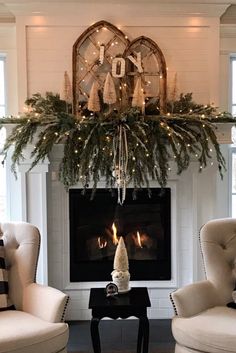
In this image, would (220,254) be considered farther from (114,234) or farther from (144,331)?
(114,234)

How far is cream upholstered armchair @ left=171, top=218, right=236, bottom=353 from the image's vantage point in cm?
254

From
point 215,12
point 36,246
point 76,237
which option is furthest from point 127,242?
point 215,12

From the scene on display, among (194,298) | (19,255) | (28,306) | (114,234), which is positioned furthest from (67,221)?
(194,298)

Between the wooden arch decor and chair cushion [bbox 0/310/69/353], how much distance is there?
5.81 feet

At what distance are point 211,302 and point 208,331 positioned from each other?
0.40 m

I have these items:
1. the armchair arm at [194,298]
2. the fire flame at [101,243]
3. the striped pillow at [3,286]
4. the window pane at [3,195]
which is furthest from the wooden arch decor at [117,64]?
the armchair arm at [194,298]

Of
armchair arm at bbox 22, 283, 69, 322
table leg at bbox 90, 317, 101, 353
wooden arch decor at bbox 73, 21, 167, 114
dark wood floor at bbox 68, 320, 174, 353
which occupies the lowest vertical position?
dark wood floor at bbox 68, 320, 174, 353

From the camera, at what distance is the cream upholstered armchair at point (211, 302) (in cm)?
254

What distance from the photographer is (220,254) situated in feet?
10.2

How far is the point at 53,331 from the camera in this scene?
2609mm

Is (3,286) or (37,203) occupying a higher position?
(37,203)

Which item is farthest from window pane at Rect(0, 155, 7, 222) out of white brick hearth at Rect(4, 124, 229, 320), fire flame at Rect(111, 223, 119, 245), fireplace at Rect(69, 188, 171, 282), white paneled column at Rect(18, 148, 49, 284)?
fire flame at Rect(111, 223, 119, 245)

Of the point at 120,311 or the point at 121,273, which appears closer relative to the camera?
the point at 120,311

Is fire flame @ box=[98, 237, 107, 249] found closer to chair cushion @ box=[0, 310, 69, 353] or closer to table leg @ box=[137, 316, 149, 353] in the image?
table leg @ box=[137, 316, 149, 353]
